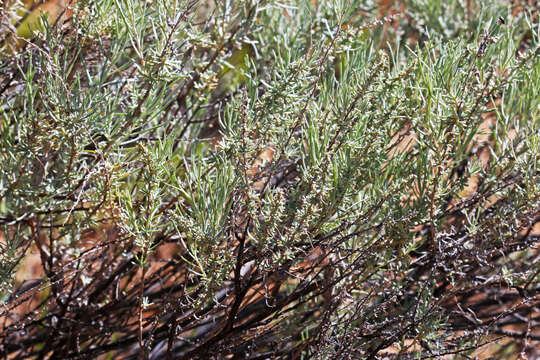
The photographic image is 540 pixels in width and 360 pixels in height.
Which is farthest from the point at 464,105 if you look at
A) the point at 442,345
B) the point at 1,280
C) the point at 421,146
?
the point at 1,280

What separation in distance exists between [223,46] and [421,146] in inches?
18.1

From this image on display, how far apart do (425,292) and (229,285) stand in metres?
0.47

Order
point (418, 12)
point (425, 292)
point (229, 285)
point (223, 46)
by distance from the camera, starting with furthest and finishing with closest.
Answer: point (418, 12) < point (229, 285) < point (223, 46) < point (425, 292)

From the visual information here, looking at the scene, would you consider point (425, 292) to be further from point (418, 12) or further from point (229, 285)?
point (418, 12)

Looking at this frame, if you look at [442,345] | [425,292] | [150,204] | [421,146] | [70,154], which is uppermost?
[70,154]

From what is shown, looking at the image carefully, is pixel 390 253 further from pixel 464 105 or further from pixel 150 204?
pixel 150 204

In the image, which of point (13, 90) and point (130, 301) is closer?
point (13, 90)

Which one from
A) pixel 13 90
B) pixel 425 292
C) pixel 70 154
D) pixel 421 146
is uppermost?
pixel 13 90

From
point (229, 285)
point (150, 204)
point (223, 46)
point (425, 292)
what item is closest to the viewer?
point (150, 204)

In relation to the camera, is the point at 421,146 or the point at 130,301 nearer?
the point at 421,146

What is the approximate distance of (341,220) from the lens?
3.10ft

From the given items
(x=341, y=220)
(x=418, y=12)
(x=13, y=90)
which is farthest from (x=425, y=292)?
(x=418, y=12)

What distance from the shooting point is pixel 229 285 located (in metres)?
1.30

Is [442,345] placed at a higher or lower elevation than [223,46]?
lower
